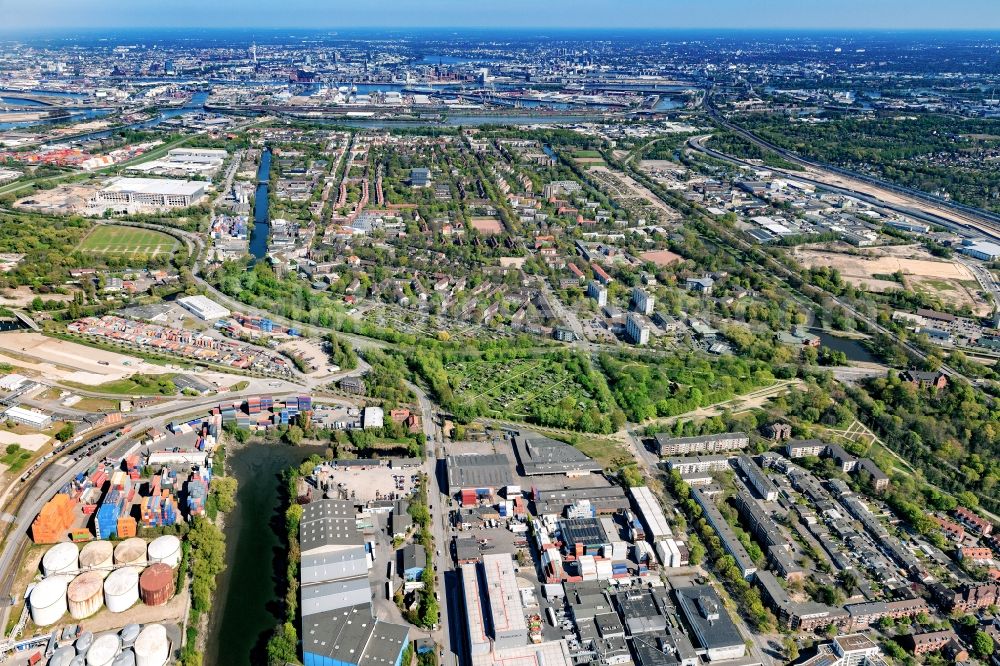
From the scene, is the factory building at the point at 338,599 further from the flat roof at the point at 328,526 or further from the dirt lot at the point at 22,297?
the dirt lot at the point at 22,297

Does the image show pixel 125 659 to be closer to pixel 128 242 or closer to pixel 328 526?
pixel 328 526

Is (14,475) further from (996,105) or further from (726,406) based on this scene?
(996,105)

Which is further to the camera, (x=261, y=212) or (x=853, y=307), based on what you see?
(x=261, y=212)

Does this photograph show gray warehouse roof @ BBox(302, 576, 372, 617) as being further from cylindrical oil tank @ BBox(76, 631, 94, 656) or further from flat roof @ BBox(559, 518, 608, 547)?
flat roof @ BBox(559, 518, 608, 547)

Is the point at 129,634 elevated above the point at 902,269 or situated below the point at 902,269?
below

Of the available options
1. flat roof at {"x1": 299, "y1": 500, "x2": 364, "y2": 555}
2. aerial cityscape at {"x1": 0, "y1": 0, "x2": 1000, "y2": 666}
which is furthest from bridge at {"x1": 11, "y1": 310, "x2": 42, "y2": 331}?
flat roof at {"x1": 299, "y1": 500, "x2": 364, "y2": 555}

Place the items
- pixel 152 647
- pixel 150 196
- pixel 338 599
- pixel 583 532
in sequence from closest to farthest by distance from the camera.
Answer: pixel 152 647, pixel 338 599, pixel 583 532, pixel 150 196

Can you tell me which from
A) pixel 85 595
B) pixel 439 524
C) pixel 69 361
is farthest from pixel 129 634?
pixel 69 361

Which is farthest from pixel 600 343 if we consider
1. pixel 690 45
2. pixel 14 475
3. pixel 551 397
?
pixel 690 45
